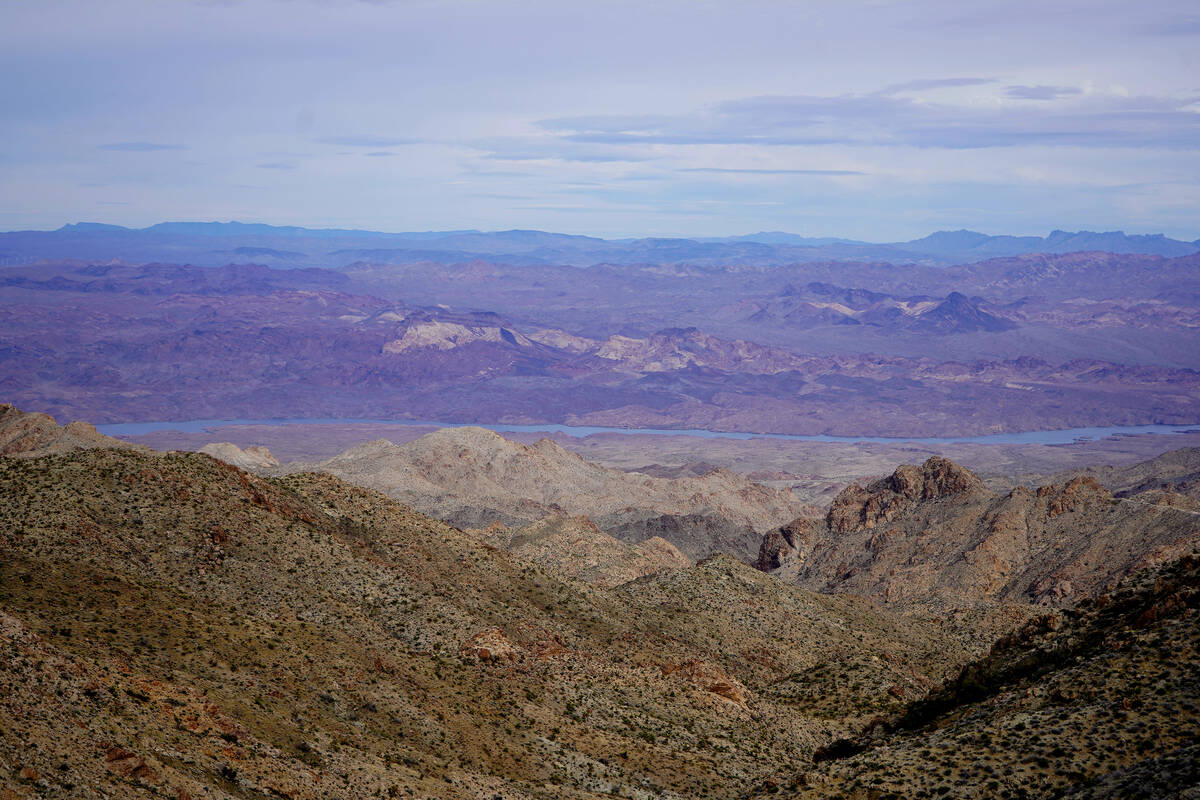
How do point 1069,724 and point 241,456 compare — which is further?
point 241,456

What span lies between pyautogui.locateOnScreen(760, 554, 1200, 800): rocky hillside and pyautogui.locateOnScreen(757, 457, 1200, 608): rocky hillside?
45617mm

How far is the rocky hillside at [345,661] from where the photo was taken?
2889 centimetres

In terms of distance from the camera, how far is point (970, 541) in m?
96.8

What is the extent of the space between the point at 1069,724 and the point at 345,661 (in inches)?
889

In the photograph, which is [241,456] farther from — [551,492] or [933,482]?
[933,482]

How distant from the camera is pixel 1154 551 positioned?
85.0 m

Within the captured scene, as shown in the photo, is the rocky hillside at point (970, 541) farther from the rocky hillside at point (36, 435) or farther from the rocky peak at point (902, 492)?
the rocky hillside at point (36, 435)

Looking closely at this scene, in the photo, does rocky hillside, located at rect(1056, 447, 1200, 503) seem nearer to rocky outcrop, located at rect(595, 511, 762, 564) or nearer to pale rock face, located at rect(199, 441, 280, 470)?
rocky outcrop, located at rect(595, 511, 762, 564)

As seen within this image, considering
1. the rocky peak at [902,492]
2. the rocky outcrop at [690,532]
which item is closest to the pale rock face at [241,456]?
the rocky outcrop at [690,532]

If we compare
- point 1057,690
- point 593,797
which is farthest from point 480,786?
point 1057,690

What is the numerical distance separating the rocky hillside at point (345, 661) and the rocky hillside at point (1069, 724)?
6.83 meters

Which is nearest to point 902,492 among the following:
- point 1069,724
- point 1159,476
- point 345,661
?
point 1159,476

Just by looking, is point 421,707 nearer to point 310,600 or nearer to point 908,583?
point 310,600

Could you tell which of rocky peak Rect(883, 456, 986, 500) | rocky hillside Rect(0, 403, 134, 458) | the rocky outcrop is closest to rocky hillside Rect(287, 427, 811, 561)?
the rocky outcrop
